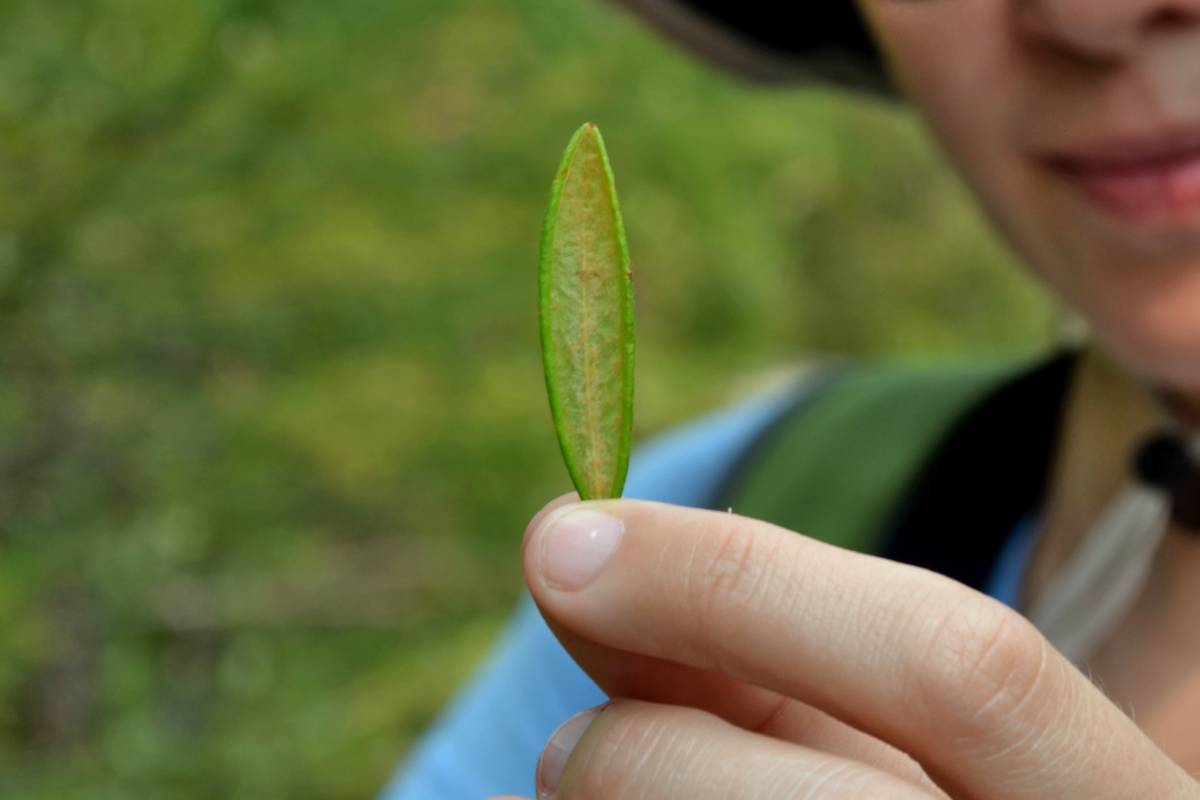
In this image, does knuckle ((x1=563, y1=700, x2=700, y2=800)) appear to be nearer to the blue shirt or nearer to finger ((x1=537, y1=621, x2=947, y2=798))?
finger ((x1=537, y1=621, x2=947, y2=798))

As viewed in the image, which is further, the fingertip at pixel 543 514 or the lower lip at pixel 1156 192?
the lower lip at pixel 1156 192

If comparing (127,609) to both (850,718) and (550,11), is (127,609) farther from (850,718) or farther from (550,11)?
(850,718)

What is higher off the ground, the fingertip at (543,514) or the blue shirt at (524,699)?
the fingertip at (543,514)

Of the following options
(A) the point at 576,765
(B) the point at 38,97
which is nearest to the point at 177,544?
(B) the point at 38,97

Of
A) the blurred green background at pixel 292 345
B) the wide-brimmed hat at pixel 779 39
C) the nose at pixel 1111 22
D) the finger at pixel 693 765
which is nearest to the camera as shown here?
the finger at pixel 693 765

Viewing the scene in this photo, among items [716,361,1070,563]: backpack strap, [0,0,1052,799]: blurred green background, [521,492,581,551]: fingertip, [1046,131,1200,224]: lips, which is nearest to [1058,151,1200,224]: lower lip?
[1046,131,1200,224]: lips

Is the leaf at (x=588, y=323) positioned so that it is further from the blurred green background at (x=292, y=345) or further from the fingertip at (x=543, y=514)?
the blurred green background at (x=292, y=345)

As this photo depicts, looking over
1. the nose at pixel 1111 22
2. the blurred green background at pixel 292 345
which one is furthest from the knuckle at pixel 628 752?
the blurred green background at pixel 292 345
